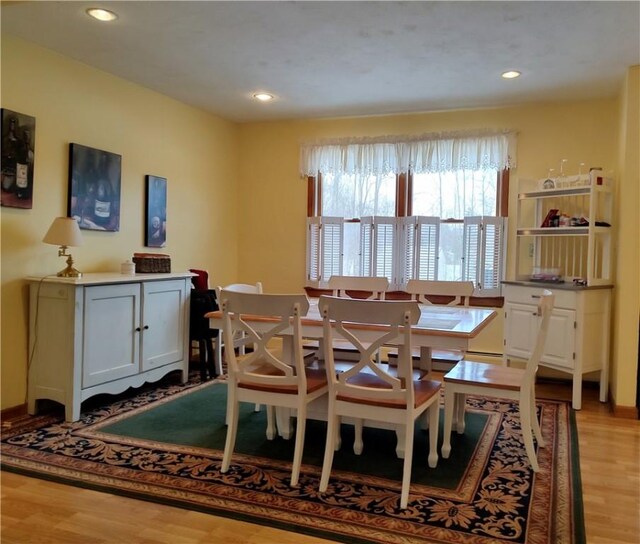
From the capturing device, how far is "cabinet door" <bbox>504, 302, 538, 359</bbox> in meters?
4.32

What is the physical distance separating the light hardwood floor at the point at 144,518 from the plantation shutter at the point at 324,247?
336cm

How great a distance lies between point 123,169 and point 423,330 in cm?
307

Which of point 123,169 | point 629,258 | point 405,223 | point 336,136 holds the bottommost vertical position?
point 629,258

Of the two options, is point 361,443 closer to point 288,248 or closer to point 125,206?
point 125,206

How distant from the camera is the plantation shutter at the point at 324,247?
18.5ft

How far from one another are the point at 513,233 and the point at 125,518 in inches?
164

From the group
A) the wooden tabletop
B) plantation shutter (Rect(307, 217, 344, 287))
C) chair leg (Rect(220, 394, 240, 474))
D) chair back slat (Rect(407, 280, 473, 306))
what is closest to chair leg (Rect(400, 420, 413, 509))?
the wooden tabletop

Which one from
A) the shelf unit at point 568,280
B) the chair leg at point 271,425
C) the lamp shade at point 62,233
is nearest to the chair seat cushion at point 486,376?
the chair leg at point 271,425

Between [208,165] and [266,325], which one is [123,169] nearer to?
[208,165]

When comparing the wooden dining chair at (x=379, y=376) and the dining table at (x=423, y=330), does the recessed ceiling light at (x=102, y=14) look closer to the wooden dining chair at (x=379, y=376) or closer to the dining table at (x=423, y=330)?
the dining table at (x=423, y=330)

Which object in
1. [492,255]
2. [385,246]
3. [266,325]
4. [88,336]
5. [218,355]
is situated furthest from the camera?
[385,246]

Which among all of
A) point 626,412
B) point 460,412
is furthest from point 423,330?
point 626,412

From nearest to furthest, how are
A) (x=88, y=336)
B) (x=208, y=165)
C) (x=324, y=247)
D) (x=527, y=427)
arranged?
(x=527, y=427) < (x=88, y=336) < (x=208, y=165) < (x=324, y=247)

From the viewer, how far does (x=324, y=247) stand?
570 cm
